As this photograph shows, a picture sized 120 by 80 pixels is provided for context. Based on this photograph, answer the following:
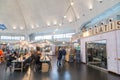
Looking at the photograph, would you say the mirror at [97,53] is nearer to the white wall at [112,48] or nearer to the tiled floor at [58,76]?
the white wall at [112,48]

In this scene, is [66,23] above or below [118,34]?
above

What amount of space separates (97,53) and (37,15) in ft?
52.5

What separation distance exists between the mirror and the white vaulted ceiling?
3826mm

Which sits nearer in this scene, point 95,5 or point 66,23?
point 95,5

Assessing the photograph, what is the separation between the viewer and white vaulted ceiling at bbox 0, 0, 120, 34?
773 inches

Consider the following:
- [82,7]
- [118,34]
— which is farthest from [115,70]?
[82,7]

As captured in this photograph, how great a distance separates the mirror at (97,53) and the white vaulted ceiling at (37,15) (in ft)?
12.6

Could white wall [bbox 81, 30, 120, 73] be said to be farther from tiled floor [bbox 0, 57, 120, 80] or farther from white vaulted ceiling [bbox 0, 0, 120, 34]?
white vaulted ceiling [bbox 0, 0, 120, 34]

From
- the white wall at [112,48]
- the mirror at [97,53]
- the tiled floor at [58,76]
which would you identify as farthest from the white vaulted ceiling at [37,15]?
the tiled floor at [58,76]

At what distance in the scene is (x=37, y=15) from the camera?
945 inches

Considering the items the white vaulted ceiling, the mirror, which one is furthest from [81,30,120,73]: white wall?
the white vaulted ceiling

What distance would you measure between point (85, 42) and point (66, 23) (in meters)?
9.69

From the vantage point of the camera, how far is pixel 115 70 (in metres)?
8.08

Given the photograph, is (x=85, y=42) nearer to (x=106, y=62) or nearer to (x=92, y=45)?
(x=92, y=45)
